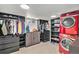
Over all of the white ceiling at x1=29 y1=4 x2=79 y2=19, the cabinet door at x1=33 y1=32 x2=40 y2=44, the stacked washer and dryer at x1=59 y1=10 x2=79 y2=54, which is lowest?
the cabinet door at x1=33 y1=32 x2=40 y2=44

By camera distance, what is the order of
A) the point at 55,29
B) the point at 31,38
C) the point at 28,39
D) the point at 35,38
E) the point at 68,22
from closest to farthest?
the point at 68,22 < the point at 28,39 < the point at 31,38 < the point at 35,38 < the point at 55,29

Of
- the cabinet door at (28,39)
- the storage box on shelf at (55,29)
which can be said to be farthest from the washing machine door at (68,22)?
the storage box on shelf at (55,29)

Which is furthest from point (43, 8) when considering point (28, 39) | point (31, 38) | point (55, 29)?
point (55, 29)

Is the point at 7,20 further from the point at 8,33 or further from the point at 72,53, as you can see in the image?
the point at 72,53

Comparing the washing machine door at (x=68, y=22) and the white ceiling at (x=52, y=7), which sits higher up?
the white ceiling at (x=52, y=7)

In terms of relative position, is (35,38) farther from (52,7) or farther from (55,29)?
(52,7)

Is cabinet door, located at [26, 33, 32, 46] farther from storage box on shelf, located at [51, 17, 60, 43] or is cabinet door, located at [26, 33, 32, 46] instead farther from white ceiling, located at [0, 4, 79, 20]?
white ceiling, located at [0, 4, 79, 20]

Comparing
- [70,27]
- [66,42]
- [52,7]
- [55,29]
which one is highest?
[52,7]

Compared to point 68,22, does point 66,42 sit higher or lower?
lower

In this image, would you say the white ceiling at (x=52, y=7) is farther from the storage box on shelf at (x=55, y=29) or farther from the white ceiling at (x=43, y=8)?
the storage box on shelf at (x=55, y=29)

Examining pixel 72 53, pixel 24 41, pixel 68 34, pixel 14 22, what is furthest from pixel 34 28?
pixel 72 53

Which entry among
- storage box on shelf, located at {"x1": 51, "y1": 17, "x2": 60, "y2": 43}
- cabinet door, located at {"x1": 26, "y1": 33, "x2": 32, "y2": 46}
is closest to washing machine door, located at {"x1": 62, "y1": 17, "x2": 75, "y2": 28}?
cabinet door, located at {"x1": 26, "y1": 33, "x2": 32, "y2": 46}
